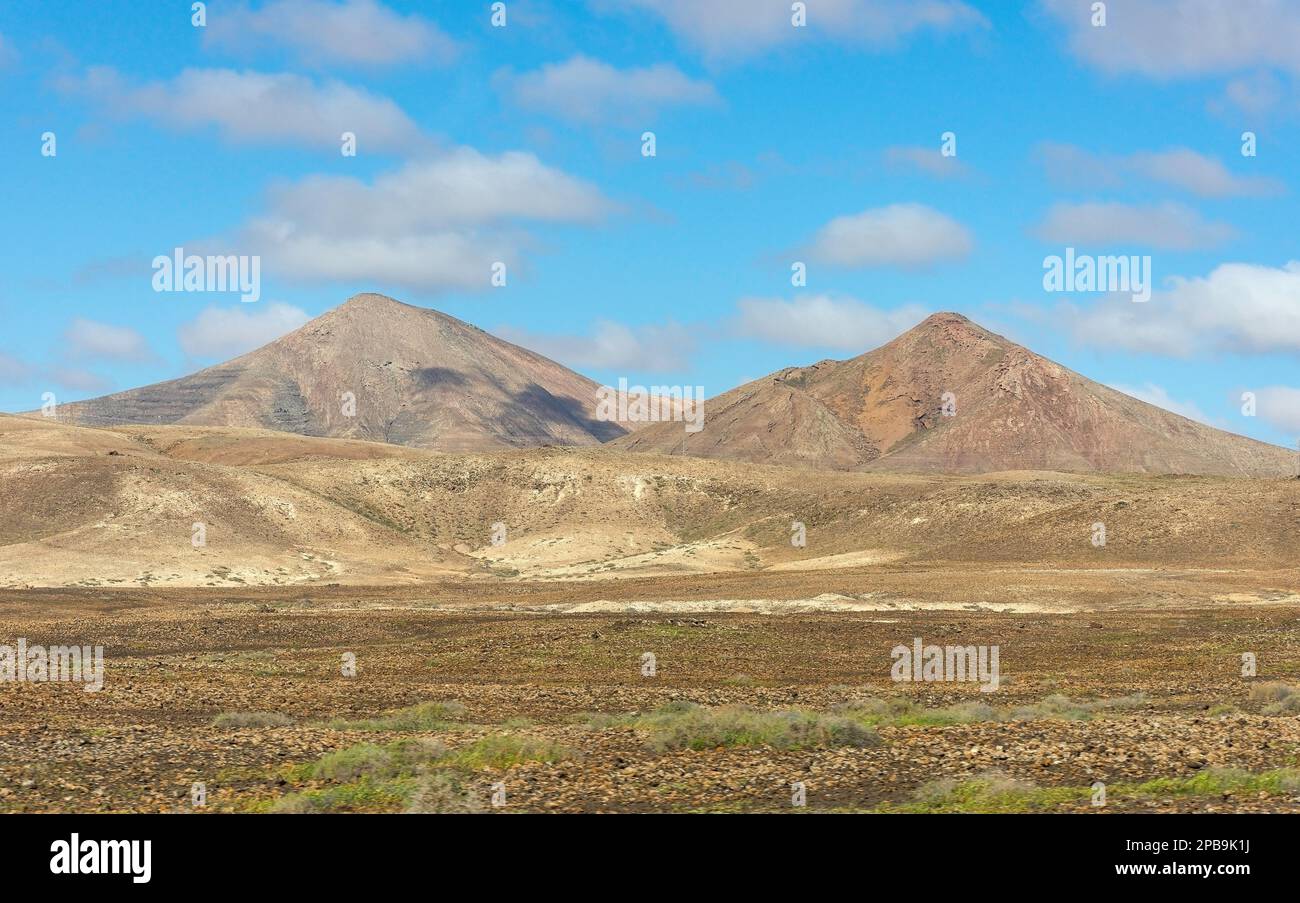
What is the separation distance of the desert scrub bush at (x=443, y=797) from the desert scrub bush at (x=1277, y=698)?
1959 cm

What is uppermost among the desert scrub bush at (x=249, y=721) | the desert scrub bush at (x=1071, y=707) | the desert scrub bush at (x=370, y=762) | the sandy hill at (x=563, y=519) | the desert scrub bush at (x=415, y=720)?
the sandy hill at (x=563, y=519)

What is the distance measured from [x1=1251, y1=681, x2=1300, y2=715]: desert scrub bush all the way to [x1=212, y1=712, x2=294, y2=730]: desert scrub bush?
A: 916 inches

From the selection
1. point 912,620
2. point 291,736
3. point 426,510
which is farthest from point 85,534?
point 291,736

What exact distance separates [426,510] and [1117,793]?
117 m

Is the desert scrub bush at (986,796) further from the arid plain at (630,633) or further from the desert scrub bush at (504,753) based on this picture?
the desert scrub bush at (504,753)

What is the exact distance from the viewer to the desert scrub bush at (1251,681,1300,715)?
1166 inches

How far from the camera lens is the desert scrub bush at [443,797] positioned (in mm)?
18844

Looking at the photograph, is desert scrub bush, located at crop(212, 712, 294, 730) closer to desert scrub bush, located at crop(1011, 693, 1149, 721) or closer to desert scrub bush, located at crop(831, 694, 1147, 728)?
desert scrub bush, located at crop(831, 694, 1147, 728)

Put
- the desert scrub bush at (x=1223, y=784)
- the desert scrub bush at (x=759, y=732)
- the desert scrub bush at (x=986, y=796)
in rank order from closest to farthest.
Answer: the desert scrub bush at (x=986, y=796) < the desert scrub bush at (x=1223, y=784) < the desert scrub bush at (x=759, y=732)

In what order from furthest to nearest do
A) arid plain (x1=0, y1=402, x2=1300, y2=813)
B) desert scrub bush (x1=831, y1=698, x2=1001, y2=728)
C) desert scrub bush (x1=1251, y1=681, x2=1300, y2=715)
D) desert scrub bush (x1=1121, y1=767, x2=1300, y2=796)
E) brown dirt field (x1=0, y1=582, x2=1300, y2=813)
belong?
desert scrub bush (x1=1251, y1=681, x2=1300, y2=715)
desert scrub bush (x1=831, y1=698, x2=1001, y2=728)
arid plain (x1=0, y1=402, x2=1300, y2=813)
brown dirt field (x1=0, y1=582, x2=1300, y2=813)
desert scrub bush (x1=1121, y1=767, x2=1300, y2=796)

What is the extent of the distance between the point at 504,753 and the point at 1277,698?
67.1ft

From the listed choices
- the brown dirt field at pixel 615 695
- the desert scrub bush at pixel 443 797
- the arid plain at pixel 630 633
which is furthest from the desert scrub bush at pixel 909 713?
the desert scrub bush at pixel 443 797

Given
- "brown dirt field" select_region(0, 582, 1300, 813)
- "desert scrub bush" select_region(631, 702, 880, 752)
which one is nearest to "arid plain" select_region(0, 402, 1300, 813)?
"desert scrub bush" select_region(631, 702, 880, 752)

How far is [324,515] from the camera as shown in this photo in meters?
117
